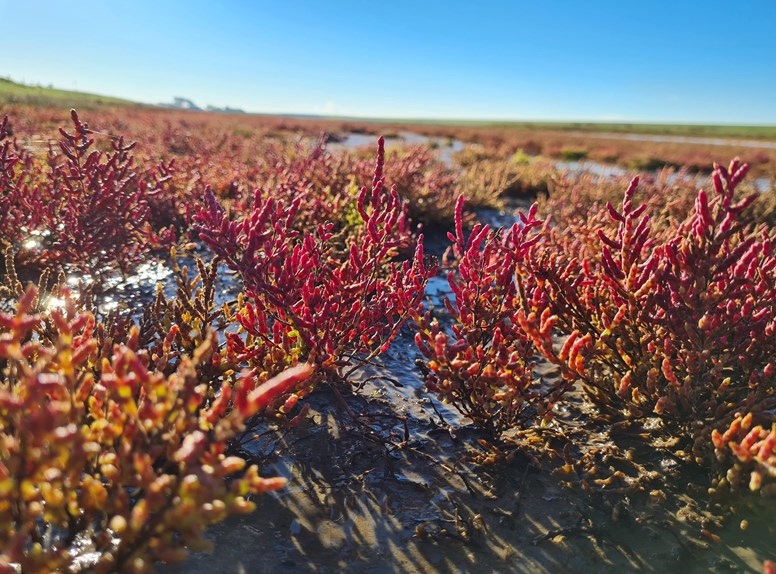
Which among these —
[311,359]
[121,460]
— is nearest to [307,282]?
[311,359]

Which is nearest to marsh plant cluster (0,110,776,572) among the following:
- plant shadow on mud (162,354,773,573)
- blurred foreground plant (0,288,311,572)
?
blurred foreground plant (0,288,311,572)

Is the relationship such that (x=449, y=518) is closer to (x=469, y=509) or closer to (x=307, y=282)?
(x=469, y=509)

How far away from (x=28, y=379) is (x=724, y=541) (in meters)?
2.22

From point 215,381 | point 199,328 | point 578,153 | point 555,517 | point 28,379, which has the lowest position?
point 555,517

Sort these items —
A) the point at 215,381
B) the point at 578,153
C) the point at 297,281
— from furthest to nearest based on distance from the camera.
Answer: the point at 578,153 < the point at 215,381 < the point at 297,281

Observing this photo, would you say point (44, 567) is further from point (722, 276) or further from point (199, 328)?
point (722, 276)

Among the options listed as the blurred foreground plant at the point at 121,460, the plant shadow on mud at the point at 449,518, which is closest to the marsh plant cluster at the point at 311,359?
the blurred foreground plant at the point at 121,460

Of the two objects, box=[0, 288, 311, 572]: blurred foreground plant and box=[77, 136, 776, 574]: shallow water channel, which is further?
box=[77, 136, 776, 574]: shallow water channel

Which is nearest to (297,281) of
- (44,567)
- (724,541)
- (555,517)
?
(44,567)

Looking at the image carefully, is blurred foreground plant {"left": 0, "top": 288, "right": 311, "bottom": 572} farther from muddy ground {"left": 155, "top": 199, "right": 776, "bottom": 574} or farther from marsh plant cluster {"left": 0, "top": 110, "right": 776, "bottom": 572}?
muddy ground {"left": 155, "top": 199, "right": 776, "bottom": 574}

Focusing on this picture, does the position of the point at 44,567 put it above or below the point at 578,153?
below

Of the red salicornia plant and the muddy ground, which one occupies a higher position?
the red salicornia plant

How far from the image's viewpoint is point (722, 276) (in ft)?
6.31

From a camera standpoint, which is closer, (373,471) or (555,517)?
(555,517)
